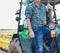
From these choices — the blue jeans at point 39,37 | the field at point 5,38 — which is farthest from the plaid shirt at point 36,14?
the field at point 5,38

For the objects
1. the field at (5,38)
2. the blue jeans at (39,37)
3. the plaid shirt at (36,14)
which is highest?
the plaid shirt at (36,14)

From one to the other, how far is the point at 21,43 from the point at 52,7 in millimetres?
1001

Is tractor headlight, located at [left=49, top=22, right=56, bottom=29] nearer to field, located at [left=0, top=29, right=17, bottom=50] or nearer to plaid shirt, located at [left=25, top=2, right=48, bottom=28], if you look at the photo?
plaid shirt, located at [left=25, top=2, right=48, bottom=28]

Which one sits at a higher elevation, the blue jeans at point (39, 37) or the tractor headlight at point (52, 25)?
the tractor headlight at point (52, 25)

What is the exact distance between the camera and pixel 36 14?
6.26 meters

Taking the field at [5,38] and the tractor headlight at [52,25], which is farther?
the field at [5,38]

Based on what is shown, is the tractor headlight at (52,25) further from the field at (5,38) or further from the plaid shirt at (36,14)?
the field at (5,38)

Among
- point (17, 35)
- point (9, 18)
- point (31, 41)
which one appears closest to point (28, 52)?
point (31, 41)

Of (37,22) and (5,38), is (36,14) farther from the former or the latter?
(5,38)

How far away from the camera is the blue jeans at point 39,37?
6.14m

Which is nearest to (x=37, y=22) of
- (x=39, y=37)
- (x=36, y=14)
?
(x=36, y=14)

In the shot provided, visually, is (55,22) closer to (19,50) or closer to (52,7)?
(52,7)

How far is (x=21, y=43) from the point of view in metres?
6.62

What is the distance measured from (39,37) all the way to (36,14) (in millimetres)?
462
